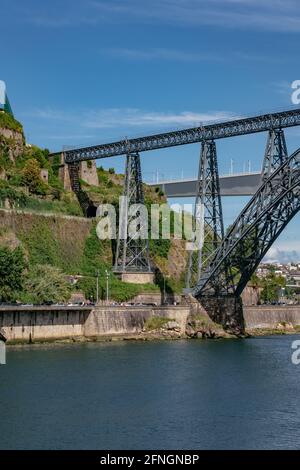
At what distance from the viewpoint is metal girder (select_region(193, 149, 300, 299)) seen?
50.0 meters

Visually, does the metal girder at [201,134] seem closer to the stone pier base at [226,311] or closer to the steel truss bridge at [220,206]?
the steel truss bridge at [220,206]

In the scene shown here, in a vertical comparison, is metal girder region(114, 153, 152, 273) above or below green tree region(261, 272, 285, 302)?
above

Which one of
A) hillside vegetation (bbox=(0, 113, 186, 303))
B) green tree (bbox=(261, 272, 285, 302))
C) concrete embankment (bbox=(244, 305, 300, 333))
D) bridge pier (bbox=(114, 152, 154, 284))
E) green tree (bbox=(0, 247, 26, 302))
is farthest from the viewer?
green tree (bbox=(261, 272, 285, 302))

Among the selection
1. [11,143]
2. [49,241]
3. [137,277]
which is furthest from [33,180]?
[137,277]

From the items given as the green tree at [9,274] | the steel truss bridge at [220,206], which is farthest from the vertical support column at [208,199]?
the green tree at [9,274]

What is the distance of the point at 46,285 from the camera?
166 ft

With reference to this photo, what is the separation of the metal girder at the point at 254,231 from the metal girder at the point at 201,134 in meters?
2.57

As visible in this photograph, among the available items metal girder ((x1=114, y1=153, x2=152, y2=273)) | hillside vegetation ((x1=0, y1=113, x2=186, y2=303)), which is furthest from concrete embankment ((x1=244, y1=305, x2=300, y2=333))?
metal girder ((x1=114, y1=153, x2=152, y2=273))

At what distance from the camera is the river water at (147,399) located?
24094 mm

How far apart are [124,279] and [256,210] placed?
1207cm

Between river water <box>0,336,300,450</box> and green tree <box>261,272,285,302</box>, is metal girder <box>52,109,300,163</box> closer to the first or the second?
river water <box>0,336,300,450</box>

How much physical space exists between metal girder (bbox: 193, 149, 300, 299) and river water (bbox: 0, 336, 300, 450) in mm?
9098
